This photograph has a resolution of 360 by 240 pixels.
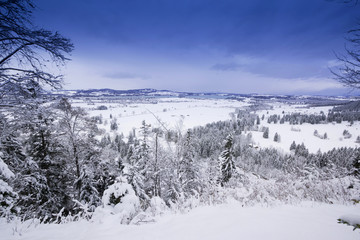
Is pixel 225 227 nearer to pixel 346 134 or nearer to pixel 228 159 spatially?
pixel 228 159

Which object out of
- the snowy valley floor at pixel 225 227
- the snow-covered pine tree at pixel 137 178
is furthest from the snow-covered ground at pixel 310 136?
the snowy valley floor at pixel 225 227

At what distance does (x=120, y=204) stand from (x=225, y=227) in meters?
2.82

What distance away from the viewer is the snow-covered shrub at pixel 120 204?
158 inches

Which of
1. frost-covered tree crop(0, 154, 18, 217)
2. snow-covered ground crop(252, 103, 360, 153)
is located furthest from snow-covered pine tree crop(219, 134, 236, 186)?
snow-covered ground crop(252, 103, 360, 153)

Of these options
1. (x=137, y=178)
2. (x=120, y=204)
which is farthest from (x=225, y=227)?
(x=137, y=178)

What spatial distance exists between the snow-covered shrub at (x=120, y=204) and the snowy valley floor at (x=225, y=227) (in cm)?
26

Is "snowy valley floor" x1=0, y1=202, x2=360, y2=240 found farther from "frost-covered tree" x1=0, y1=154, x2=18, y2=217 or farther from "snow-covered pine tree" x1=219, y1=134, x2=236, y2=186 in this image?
"snow-covered pine tree" x1=219, y1=134, x2=236, y2=186

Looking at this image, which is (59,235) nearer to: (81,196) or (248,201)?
(248,201)

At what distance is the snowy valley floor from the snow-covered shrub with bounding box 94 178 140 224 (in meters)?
0.26

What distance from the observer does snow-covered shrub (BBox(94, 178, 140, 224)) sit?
13.2 feet

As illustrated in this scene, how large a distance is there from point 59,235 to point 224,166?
57.1 ft

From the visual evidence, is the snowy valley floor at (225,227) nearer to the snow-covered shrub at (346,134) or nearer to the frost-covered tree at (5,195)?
the frost-covered tree at (5,195)

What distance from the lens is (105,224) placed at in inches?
145

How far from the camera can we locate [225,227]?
3.02 metres
